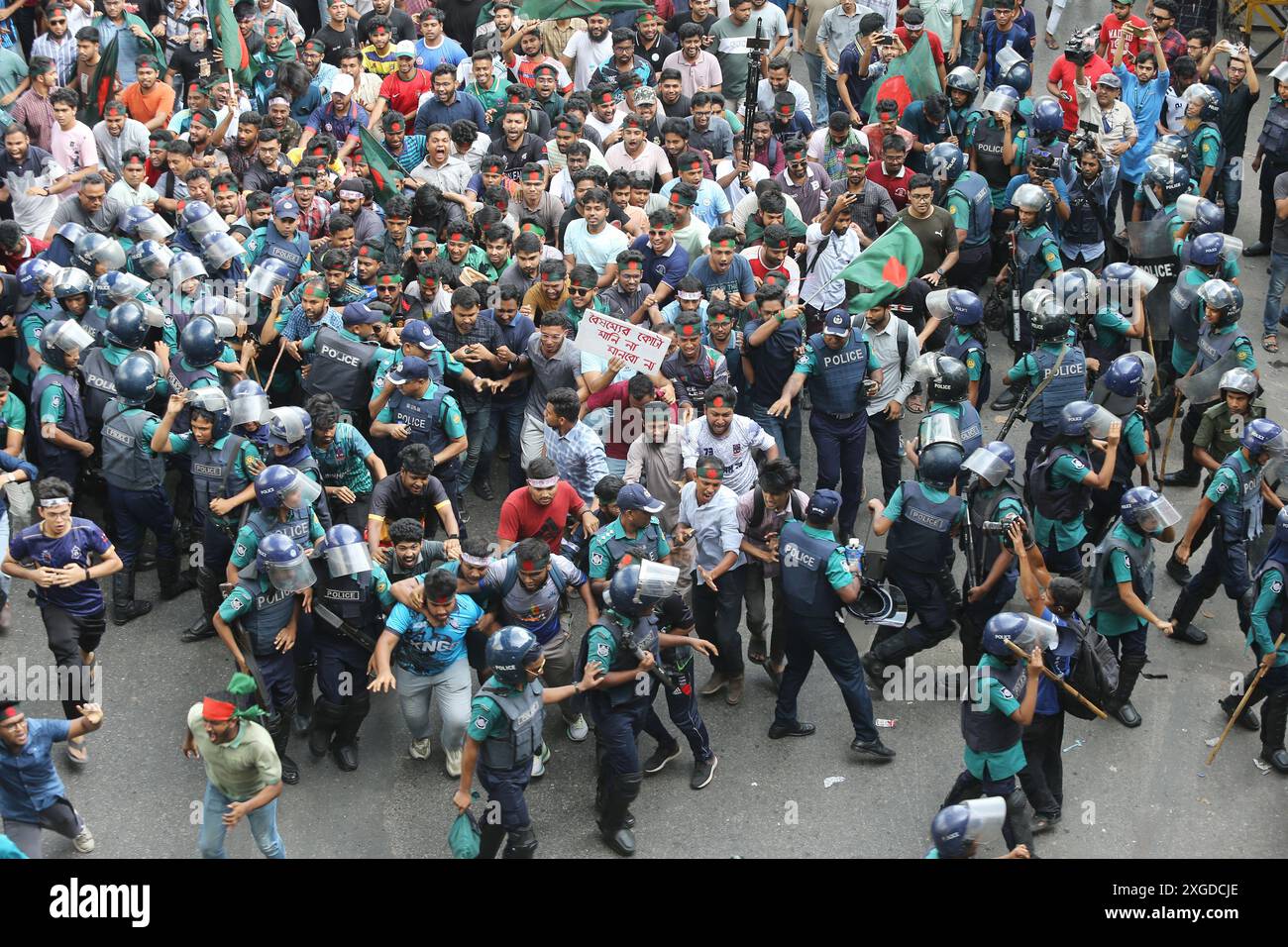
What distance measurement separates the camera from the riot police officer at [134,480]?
11.3 m

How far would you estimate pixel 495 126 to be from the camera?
15.2 metres

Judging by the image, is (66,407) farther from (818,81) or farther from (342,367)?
(818,81)

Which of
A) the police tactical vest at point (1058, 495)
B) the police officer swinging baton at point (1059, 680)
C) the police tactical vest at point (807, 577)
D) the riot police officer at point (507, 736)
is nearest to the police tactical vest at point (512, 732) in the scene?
the riot police officer at point (507, 736)

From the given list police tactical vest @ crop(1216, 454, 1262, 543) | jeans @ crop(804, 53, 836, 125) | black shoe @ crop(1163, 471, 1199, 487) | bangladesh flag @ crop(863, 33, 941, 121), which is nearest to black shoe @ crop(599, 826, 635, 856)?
police tactical vest @ crop(1216, 454, 1262, 543)

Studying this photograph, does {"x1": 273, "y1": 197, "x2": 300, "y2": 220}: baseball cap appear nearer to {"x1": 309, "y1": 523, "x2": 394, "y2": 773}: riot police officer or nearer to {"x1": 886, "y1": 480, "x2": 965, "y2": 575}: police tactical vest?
{"x1": 309, "y1": 523, "x2": 394, "y2": 773}: riot police officer

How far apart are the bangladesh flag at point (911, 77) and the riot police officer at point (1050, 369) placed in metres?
4.42

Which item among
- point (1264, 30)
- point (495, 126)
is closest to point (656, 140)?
point (495, 126)

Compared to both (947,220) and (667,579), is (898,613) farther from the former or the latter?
(947,220)

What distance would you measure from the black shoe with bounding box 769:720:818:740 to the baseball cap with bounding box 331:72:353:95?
770cm

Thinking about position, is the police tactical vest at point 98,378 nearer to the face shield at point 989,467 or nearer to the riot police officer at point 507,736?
the riot police officer at point 507,736

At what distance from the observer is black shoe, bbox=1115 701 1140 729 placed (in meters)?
11.0

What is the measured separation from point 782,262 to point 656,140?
2.90 meters

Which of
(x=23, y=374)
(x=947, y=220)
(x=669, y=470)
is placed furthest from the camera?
(x=947, y=220)

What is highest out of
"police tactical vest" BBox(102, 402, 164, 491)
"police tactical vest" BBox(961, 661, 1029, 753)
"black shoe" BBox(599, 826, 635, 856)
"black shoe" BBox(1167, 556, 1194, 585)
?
"police tactical vest" BBox(102, 402, 164, 491)
